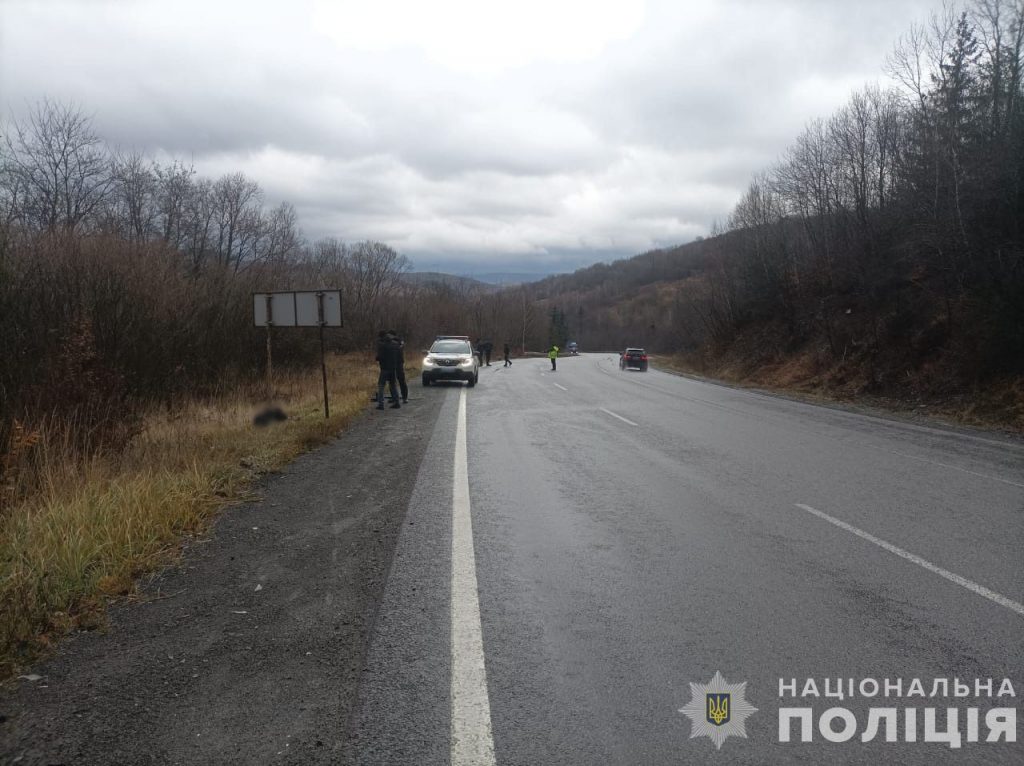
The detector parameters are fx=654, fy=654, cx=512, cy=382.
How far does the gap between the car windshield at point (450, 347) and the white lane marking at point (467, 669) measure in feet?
60.0

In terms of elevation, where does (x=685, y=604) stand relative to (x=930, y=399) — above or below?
below

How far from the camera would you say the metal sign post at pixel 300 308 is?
43.2 ft

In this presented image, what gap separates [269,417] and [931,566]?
431 inches

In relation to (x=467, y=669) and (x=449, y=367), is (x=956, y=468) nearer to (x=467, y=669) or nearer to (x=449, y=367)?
(x=467, y=669)

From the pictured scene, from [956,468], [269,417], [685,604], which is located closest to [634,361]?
[269,417]

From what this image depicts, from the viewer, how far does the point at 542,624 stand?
4.00 metres

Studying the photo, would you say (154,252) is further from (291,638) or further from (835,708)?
(835,708)

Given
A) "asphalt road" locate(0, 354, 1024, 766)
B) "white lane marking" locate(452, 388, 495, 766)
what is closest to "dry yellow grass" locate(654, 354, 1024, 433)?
"asphalt road" locate(0, 354, 1024, 766)

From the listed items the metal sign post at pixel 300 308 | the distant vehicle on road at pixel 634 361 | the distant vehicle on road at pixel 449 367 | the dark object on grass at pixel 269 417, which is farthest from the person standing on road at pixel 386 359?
the distant vehicle on road at pixel 634 361

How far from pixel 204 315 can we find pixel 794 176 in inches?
1213

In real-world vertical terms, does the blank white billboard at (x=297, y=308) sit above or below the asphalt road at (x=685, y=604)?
above

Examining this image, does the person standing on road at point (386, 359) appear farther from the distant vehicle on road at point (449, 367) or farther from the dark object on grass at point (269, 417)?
the distant vehicle on road at point (449, 367)

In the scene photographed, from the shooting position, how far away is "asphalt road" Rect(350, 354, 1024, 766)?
291cm

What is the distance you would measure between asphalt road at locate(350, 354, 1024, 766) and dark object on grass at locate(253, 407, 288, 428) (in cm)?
467
